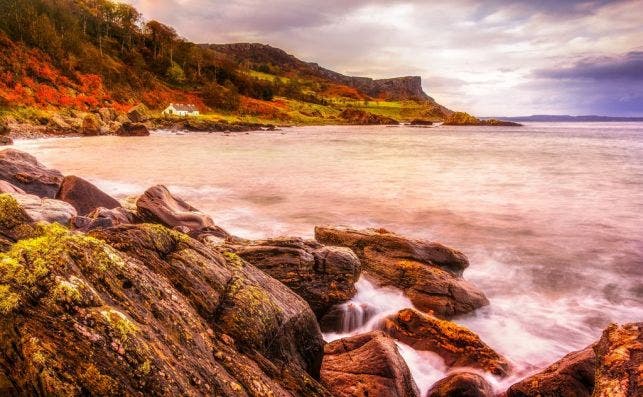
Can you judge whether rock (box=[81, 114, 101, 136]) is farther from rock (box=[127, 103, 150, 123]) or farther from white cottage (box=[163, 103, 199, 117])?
white cottage (box=[163, 103, 199, 117])

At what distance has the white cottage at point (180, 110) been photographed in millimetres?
86562

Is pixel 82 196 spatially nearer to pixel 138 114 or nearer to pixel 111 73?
pixel 138 114

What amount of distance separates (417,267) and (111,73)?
303 ft

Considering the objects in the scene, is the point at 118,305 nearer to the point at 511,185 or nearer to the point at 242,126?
the point at 511,185

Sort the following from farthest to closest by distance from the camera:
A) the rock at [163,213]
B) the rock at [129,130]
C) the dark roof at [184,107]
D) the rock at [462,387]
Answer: the dark roof at [184,107]
the rock at [129,130]
the rock at [163,213]
the rock at [462,387]

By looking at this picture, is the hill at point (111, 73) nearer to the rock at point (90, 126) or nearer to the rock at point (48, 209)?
the rock at point (90, 126)

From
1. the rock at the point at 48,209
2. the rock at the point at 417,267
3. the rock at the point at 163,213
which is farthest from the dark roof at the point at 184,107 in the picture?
the rock at the point at 48,209

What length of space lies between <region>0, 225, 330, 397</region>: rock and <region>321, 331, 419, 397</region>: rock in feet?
2.47

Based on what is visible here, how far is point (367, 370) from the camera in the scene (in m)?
6.61

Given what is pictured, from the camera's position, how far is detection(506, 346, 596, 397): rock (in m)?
6.64

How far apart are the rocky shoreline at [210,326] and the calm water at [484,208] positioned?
1.37m

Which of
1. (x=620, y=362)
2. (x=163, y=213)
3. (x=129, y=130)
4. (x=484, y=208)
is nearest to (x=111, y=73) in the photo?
(x=129, y=130)

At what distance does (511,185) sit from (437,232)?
593 inches

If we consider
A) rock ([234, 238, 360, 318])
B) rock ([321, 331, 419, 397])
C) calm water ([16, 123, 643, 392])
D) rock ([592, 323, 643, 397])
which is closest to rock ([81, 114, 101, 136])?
calm water ([16, 123, 643, 392])
